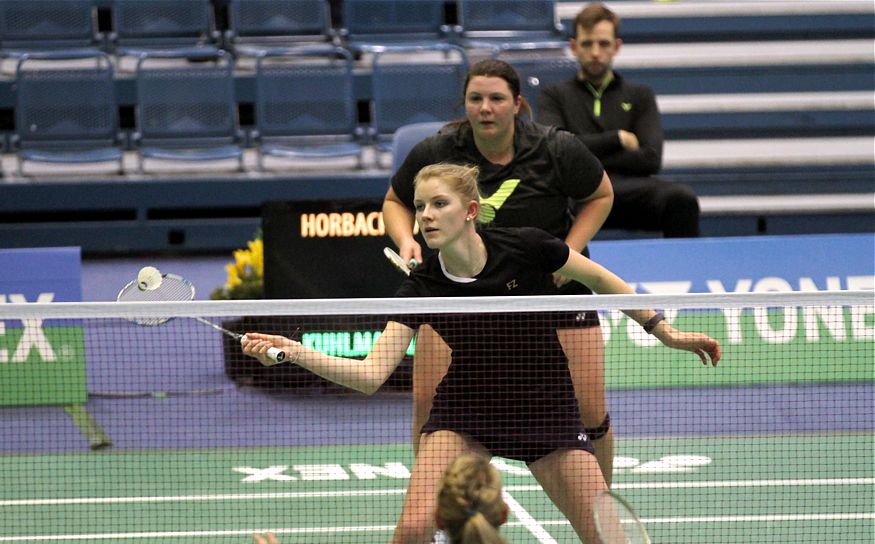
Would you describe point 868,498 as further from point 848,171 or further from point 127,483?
point 848,171

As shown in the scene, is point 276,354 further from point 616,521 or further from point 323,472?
point 323,472

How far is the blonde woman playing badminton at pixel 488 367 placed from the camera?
12.6 feet

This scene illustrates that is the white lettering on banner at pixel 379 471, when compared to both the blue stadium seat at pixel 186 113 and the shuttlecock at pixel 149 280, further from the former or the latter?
the blue stadium seat at pixel 186 113

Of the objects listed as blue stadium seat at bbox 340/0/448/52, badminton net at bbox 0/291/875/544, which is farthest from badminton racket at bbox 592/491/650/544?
blue stadium seat at bbox 340/0/448/52

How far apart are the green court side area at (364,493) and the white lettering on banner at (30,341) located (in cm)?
55

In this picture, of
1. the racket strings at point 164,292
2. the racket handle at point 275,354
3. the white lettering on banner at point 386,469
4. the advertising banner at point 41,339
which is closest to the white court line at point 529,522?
the white lettering on banner at point 386,469

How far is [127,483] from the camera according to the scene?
643cm

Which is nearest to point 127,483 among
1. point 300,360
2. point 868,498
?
point 300,360

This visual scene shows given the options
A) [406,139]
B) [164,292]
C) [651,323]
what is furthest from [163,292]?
[406,139]

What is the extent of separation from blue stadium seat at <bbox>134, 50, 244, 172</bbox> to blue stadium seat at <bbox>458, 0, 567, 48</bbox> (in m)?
2.36

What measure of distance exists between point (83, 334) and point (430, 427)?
11.4 ft

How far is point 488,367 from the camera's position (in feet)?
13.7

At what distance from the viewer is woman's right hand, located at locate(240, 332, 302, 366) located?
11.8 ft

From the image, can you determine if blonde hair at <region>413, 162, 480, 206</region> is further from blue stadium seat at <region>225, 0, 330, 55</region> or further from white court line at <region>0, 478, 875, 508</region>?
blue stadium seat at <region>225, 0, 330, 55</region>
